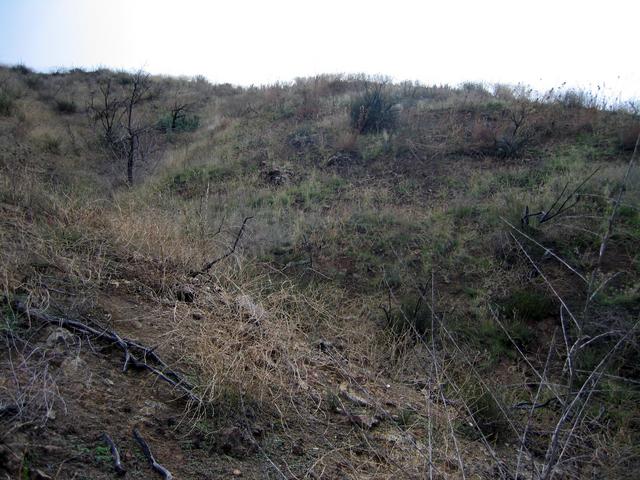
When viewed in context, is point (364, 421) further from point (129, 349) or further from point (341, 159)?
point (341, 159)

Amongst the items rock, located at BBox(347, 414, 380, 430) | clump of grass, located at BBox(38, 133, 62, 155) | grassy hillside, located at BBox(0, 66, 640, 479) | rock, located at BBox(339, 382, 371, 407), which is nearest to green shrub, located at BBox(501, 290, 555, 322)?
grassy hillside, located at BBox(0, 66, 640, 479)

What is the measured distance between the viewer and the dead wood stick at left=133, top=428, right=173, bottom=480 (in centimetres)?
209

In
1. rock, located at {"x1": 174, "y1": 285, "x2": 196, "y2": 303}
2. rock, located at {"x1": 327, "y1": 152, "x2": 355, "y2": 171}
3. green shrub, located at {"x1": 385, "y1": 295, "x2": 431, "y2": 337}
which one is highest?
rock, located at {"x1": 327, "y1": 152, "x2": 355, "y2": 171}

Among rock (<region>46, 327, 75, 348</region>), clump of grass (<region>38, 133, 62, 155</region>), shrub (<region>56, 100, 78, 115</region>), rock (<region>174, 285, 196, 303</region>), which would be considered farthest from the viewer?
shrub (<region>56, 100, 78, 115</region>)

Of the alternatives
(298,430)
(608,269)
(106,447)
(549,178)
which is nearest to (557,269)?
Answer: (608,269)

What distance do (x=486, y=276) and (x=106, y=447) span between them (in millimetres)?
4771

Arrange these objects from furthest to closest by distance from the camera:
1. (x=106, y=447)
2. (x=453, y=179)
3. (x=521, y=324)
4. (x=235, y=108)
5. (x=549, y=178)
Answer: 1. (x=235, y=108)
2. (x=453, y=179)
3. (x=549, y=178)
4. (x=521, y=324)
5. (x=106, y=447)

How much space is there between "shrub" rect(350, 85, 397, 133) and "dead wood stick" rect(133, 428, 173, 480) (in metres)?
9.17

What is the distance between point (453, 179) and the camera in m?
8.64

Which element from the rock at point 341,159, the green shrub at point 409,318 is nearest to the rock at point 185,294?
the green shrub at point 409,318

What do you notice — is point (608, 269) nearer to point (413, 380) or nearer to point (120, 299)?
point (413, 380)

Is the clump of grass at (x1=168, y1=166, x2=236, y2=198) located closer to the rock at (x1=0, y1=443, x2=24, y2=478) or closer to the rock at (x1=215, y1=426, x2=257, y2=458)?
the rock at (x1=215, y1=426, x2=257, y2=458)

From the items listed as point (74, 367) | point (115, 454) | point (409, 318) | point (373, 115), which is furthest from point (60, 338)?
point (373, 115)

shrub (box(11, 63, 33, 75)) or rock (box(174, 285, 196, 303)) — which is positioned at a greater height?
shrub (box(11, 63, 33, 75))
